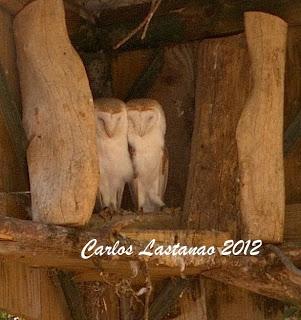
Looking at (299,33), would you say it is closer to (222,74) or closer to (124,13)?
(222,74)

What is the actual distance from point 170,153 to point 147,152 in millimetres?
193

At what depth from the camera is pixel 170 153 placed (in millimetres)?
3059

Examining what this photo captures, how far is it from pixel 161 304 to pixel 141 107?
54cm

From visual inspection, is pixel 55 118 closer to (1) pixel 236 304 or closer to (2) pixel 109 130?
(2) pixel 109 130

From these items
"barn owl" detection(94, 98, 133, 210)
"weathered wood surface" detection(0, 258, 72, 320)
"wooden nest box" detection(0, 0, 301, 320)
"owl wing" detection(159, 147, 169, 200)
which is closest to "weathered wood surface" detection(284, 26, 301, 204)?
"wooden nest box" detection(0, 0, 301, 320)

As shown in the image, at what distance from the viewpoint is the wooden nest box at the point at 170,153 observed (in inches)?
96.7

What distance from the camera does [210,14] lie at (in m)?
3.03

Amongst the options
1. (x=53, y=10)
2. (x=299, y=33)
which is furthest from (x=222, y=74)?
(x=53, y=10)

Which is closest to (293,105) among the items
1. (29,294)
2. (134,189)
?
(134,189)

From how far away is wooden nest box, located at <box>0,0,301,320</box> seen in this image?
8.06ft

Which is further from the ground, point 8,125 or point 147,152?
point 8,125

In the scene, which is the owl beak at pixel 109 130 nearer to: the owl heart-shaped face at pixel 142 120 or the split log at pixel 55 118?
the owl heart-shaped face at pixel 142 120

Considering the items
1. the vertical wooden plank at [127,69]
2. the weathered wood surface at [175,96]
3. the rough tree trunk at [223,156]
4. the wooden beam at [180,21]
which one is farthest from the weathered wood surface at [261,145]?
the vertical wooden plank at [127,69]

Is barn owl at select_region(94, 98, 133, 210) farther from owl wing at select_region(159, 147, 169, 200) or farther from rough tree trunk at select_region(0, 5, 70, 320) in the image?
rough tree trunk at select_region(0, 5, 70, 320)
